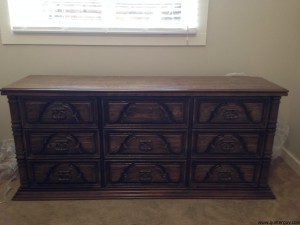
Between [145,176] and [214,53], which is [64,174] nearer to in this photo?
[145,176]

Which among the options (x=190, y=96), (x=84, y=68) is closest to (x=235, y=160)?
(x=190, y=96)

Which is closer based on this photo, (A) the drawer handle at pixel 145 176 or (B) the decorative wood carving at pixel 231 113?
(B) the decorative wood carving at pixel 231 113

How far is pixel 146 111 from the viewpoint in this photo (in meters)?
1.65

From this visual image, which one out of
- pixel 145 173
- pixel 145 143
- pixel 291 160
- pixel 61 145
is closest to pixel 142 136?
pixel 145 143

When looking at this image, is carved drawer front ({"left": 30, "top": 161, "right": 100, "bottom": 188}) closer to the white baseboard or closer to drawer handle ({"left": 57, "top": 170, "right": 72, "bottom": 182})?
drawer handle ({"left": 57, "top": 170, "right": 72, "bottom": 182})

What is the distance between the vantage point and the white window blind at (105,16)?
1970mm

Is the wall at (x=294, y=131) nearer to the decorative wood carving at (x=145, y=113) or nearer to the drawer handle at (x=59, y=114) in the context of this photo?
the decorative wood carving at (x=145, y=113)

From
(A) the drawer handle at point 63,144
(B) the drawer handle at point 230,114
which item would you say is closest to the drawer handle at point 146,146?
(A) the drawer handle at point 63,144

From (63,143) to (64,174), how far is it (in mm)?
226

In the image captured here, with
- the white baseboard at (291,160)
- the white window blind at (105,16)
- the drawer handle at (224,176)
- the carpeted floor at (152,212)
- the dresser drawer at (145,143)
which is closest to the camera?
the carpeted floor at (152,212)

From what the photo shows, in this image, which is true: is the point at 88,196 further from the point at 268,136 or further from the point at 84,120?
the point at 268,136

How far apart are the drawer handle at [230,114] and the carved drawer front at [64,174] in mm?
892

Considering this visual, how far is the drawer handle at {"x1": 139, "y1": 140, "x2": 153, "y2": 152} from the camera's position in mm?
1712

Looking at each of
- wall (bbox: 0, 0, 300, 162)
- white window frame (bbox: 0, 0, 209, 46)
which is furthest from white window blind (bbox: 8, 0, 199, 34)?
wall (bbox: 0, 0, 300, 162)
